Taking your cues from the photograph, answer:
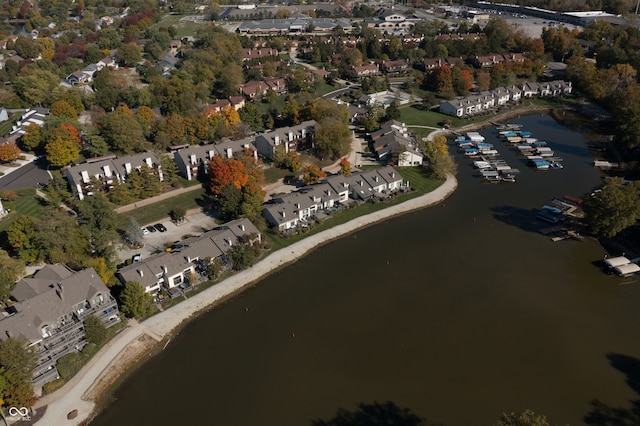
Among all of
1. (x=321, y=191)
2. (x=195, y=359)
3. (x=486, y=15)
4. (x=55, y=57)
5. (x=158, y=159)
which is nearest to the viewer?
(x=195, y=359)

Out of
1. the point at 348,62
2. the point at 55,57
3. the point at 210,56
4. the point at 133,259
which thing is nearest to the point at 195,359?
the point at 133,259

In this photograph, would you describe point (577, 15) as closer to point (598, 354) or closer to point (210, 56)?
point (210, 56)

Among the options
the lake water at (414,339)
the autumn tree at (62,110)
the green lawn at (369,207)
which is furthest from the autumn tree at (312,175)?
the autumn tree at (62,110)

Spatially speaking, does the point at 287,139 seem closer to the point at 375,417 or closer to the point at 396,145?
the point at 396,145

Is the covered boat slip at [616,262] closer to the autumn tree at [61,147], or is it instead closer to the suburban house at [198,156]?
the suburban house at [198,156]

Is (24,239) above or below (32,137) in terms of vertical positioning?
below

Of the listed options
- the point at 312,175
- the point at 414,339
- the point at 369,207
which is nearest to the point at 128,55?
the point at 312,175
